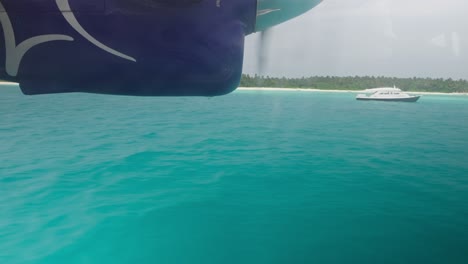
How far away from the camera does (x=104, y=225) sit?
215 inches

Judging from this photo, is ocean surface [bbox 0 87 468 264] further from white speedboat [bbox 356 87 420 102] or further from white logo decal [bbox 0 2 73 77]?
white speedboat [bbox 356 87 420 102]

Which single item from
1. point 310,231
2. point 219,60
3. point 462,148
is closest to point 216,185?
point 310,231

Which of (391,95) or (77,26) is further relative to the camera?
(391,95)

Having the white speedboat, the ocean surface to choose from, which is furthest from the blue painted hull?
the white speedboat

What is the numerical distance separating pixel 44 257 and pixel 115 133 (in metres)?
11.0

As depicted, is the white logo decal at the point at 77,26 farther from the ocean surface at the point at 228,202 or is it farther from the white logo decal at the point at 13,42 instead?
the ocean surface at the point at 228,202

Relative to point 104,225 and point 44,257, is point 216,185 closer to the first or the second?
point 104,225

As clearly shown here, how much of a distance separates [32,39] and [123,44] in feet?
1.59

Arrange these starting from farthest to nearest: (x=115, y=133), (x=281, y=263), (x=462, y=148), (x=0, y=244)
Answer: (x=115, y=133), (x=462, y=148), (x=0, y=244), (x=281, y=263)

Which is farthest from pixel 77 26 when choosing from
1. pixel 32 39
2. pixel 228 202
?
pixel 228 202

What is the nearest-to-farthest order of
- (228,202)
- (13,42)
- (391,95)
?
1. (13,42)
2. (228,202)
3. (391,95)

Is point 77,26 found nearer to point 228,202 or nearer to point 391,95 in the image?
point 228,202

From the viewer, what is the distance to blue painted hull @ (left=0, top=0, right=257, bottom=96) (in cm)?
154

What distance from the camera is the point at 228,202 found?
6500 mm
